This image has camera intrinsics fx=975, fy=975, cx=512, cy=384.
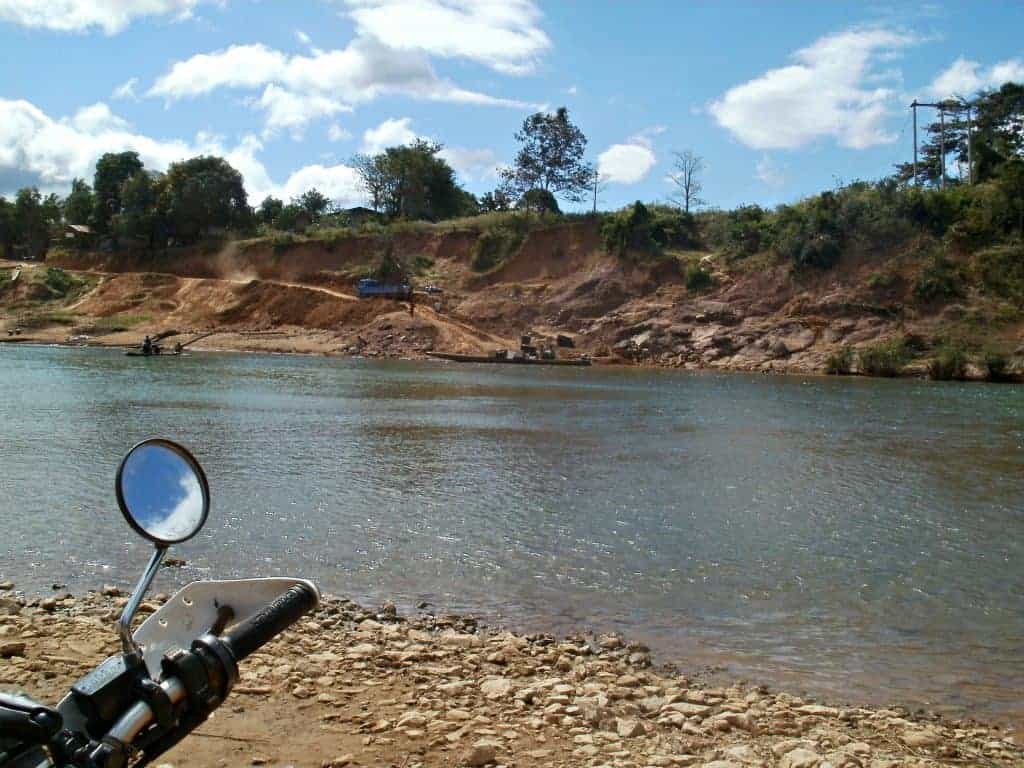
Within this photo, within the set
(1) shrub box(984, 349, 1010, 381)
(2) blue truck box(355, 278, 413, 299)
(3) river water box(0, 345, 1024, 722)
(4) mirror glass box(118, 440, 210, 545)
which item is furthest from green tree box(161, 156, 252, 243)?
(4) mirror glass box(118, 440, 210, 545)

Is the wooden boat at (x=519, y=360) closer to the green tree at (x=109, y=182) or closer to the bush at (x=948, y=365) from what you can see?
the bush at (x=948, y=365)

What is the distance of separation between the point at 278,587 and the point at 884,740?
4.57 meters

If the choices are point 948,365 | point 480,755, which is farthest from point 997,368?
point 480,755

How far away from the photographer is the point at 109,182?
77.9 meters

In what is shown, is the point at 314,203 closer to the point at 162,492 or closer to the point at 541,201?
the point at 541,201

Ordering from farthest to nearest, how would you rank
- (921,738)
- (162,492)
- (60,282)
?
1. (60,282)
2. (921,738)
3. (162,492)

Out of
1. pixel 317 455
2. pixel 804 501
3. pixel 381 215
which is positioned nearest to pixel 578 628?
pixel 804 501

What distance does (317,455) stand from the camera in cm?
1861

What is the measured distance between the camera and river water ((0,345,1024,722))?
8.75m

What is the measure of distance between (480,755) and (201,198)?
7136 cm

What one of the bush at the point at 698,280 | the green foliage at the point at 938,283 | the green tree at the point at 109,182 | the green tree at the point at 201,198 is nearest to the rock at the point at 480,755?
the green foliage at the point at 938,283

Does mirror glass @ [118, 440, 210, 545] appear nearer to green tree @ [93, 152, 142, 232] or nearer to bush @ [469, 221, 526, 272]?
bush @ [469, 221, 526, 272]

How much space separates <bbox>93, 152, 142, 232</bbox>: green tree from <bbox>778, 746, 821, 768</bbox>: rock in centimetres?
7805

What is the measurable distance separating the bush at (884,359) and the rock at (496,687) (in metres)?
43.6
